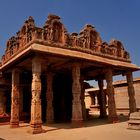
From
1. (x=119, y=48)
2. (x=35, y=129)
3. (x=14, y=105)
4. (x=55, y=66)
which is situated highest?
(x=119, y=48)

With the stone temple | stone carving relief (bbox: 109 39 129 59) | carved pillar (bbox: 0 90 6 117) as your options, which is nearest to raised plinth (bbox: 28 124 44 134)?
the stone temple

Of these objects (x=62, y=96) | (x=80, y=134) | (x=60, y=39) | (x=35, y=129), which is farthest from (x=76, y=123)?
(x=62, y=96)

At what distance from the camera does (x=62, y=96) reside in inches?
771

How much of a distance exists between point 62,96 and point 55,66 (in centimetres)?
484

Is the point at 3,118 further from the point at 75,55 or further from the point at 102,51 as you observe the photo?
the point at 102,51

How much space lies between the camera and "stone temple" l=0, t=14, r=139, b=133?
39.3 ft

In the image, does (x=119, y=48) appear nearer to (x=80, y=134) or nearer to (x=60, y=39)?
(x=60, y=39)

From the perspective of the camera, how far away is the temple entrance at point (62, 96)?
19.2 meters

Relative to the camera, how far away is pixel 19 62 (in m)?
13.6

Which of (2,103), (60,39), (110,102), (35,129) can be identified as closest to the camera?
(35,129)

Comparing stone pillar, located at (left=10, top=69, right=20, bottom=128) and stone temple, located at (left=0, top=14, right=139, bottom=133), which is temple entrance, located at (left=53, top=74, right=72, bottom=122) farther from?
stone pillar, located at (left=10, top=69, right=20, bottom=128)

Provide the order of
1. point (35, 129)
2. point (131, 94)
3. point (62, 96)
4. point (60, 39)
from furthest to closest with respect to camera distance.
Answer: point (62, 96) → point (131, 94) → point (60, 39) → point (35, 129)

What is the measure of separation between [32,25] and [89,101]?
77.1 ft

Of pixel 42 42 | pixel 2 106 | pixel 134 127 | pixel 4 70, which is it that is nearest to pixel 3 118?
pixel 2 106
